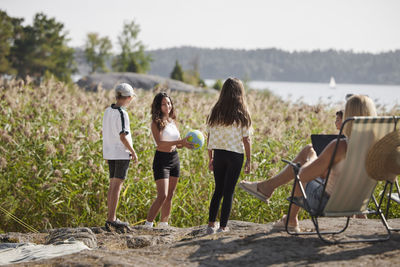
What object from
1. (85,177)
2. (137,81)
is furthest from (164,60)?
(85,177)

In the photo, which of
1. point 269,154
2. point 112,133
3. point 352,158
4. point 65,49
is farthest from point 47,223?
point 65,49

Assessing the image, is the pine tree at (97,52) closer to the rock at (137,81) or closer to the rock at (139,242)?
the rock at (137,81)

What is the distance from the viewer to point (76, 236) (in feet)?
14.5

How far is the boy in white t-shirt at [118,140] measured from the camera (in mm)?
4609

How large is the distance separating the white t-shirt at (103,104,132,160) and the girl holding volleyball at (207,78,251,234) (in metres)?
0.84

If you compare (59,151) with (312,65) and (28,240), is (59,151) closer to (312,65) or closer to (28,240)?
(28,240)

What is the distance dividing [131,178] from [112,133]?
110 cm

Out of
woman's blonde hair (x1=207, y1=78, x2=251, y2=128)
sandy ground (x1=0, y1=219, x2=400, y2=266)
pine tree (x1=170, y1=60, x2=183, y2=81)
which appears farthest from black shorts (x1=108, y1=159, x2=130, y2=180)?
pine tree (x1=170, y1=60, x2=183, y2=81)

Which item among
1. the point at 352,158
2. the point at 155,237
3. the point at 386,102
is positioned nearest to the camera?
the point at 352,158

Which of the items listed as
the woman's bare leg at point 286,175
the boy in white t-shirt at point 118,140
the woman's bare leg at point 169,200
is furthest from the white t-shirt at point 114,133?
the woman's bare leg at point 286,175

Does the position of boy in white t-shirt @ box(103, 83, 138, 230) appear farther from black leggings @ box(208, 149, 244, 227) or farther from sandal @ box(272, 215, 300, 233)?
sandal @ box(272, 215, 300, 233)

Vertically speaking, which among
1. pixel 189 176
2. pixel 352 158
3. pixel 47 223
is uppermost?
pixel 352 158

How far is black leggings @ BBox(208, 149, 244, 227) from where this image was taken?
436 cm

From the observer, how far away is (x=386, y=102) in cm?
935
